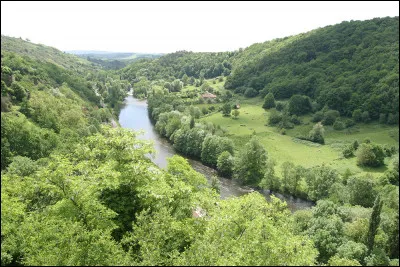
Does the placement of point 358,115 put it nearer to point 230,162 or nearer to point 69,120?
point 230,162

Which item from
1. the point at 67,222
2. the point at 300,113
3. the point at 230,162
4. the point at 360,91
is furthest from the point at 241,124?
the point at 67,222

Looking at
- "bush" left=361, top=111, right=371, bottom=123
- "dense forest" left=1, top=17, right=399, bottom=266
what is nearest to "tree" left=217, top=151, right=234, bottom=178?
"dense forest" left=1, top=17, right=399, bottom=266

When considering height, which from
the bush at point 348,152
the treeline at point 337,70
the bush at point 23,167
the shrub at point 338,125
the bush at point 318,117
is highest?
the treeline at point 337,70

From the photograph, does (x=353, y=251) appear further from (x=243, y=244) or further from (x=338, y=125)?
(x=338, y=125)

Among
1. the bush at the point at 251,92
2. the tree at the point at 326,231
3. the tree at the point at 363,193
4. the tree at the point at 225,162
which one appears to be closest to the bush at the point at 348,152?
the tree at the point at 363,193

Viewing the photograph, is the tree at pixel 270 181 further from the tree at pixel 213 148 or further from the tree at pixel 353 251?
the tree at pixel 353 251

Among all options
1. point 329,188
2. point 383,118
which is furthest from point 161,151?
point 383,118

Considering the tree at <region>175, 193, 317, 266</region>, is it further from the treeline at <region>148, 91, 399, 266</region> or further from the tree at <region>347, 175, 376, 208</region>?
the tree at <region>347, 175, 376, 208</region>
